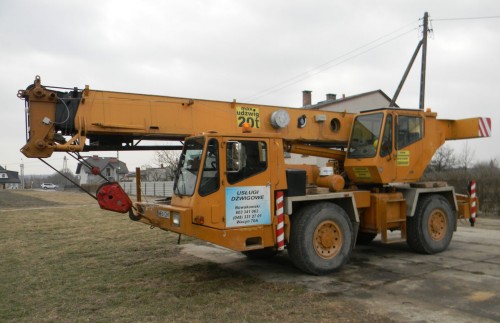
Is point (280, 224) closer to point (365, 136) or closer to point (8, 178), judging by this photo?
point (365, 136)

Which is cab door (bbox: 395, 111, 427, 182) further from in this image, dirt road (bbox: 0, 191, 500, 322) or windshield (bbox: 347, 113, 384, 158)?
dirt road (bbox: 0, 191, 500, 322)

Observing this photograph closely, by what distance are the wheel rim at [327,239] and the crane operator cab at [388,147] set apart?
167 cm

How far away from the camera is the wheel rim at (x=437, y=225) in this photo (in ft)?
31.1

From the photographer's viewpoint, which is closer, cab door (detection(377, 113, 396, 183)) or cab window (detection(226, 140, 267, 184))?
cab window (detection(226, 140, 267, 184))

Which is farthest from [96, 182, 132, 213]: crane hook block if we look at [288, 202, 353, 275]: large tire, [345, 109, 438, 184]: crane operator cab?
[345, 109, 438, 184]: crane operator cab

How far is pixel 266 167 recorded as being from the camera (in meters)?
7.05

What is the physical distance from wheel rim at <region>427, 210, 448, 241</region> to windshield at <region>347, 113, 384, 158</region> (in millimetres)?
2126

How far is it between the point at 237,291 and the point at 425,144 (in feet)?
17.5

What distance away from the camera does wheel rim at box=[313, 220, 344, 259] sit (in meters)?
7.56

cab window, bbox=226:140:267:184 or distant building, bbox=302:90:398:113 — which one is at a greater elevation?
distant building, bbox=302:90:398:113

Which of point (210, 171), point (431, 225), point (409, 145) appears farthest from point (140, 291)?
point (431, 225)

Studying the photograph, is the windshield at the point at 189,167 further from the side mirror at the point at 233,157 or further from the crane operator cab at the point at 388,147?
the crane operator cab at the point at 388,147

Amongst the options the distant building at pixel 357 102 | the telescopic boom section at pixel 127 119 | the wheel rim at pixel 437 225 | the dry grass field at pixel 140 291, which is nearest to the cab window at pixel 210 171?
the telescopic boom section at pixel 127 119

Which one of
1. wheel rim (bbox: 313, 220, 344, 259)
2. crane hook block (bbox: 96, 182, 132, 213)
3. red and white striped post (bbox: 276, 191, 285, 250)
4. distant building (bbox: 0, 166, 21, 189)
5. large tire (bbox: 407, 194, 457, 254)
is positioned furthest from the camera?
distant building (bbox: 0, 166, 21, 189)
